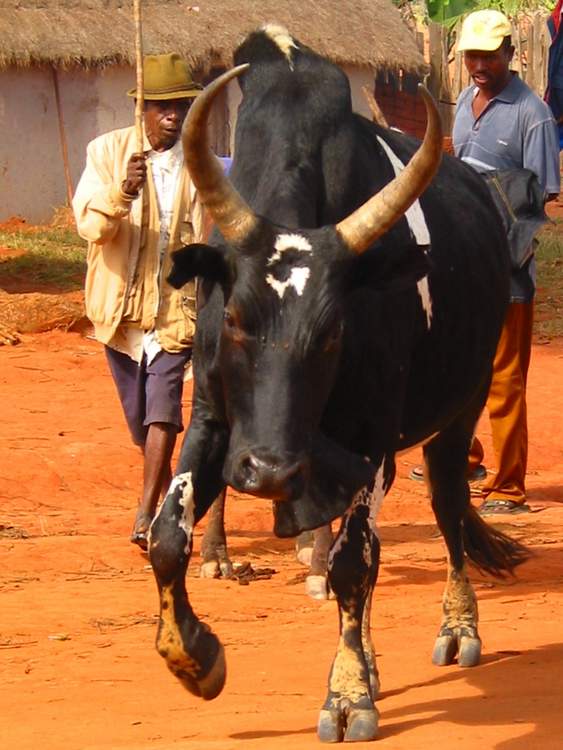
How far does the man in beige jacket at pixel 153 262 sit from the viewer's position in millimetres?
8000

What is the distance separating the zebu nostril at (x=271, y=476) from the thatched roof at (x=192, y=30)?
1757 centimetres

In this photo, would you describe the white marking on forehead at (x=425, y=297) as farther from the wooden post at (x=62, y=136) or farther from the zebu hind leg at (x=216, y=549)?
the wooden post at (x=62, y=136)

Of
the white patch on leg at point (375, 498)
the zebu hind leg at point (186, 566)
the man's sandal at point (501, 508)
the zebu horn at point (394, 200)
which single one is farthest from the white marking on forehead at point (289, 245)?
the man's sandal at point (501, 508)

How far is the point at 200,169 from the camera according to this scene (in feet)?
16.2

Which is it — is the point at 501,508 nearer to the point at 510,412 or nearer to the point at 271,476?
the point at 510,412

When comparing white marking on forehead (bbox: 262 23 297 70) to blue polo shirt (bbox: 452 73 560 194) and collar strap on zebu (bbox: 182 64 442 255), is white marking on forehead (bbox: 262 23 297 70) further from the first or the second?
blue polo shirt (bbox: 452 73 560 194)

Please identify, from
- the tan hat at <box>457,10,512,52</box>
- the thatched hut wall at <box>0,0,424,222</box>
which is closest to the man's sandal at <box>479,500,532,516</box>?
the tan hat at <box>457,10,512,52</box>

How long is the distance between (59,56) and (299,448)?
1781cm

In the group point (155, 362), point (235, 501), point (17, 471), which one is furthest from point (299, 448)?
point (17, 471)

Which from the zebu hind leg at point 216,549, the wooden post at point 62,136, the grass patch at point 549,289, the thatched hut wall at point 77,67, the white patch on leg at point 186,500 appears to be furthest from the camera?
the wooden post at point 62,136

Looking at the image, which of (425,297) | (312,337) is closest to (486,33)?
(425,297)

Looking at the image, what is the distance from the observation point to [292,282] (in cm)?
483

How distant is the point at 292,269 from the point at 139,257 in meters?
3.30

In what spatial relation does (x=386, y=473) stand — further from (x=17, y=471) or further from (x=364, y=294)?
(x=17, y=471)
